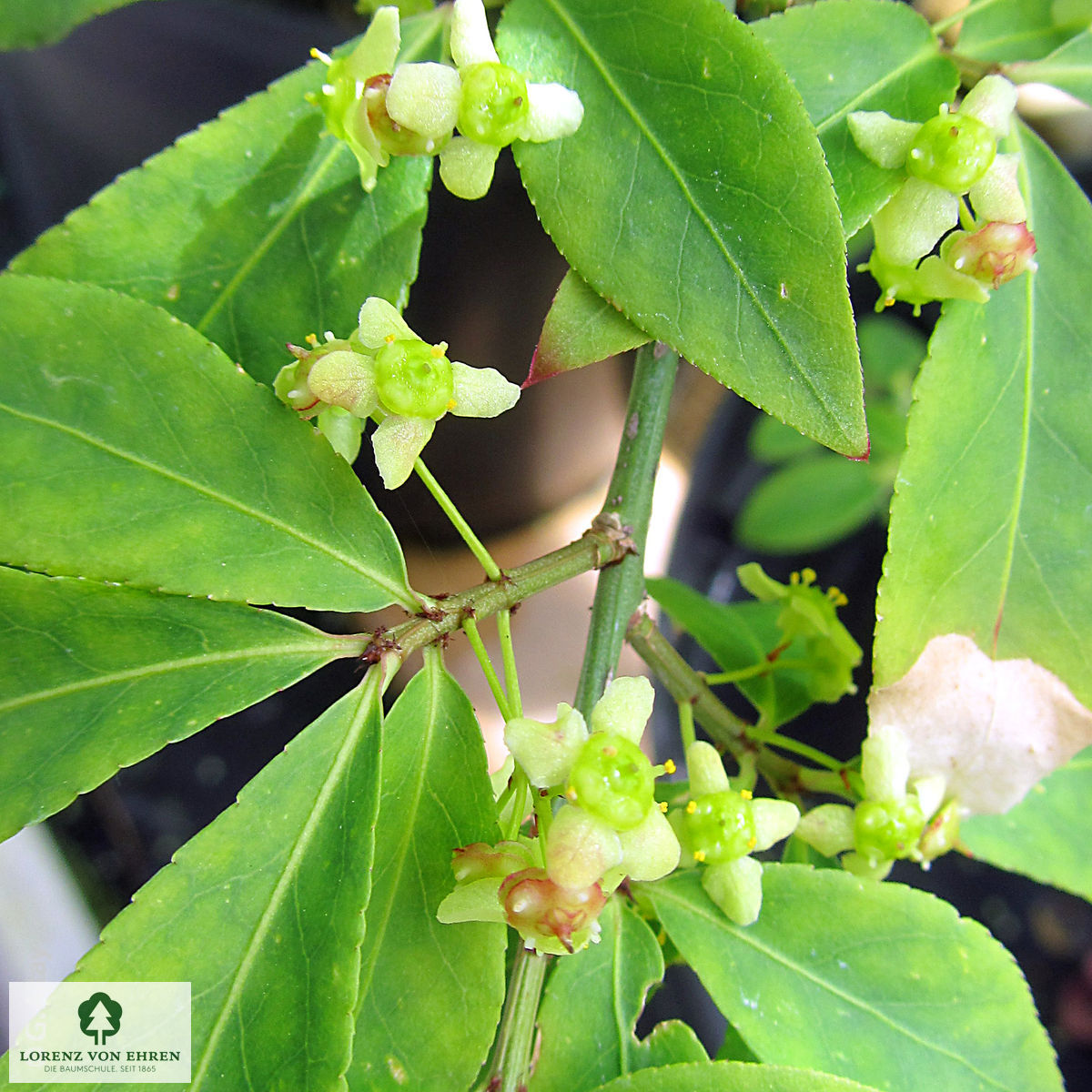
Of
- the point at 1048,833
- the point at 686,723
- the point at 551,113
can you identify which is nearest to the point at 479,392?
the point at 551,113

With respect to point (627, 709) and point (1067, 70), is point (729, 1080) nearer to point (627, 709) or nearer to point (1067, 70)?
point (627, 709)

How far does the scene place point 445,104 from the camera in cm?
47

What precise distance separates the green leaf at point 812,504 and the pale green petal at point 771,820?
77 centimetres

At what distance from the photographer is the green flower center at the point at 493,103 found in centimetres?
46

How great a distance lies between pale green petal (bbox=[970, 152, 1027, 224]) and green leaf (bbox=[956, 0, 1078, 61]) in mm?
98

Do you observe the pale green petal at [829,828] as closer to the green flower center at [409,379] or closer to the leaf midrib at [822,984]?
the leaf midrib at [822,984]

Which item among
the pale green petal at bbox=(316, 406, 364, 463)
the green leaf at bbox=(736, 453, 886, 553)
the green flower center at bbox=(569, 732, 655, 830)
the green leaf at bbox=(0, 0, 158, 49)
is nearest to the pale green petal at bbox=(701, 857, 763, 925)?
the green flower center at bbox=(569, 732, 655, 830)

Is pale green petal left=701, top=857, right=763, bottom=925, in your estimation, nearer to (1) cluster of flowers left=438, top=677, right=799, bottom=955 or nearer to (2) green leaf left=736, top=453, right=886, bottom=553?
(1) cluster of flowers left=438, top=677, right=799, bottom=955

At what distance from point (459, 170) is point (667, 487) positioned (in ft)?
3.36

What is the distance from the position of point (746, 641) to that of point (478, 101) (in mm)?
527

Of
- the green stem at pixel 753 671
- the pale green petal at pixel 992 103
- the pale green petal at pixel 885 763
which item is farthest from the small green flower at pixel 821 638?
the pale green petal at pixel 992 103

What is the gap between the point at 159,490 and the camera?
1.50 feet

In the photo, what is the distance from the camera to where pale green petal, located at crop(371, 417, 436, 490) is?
0.48m

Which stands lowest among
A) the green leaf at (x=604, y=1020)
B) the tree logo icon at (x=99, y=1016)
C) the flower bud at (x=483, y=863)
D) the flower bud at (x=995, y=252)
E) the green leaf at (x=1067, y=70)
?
the green leaf at (x=604, y=1020)
